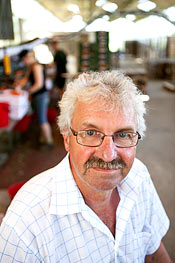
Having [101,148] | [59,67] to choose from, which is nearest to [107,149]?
[101,148]

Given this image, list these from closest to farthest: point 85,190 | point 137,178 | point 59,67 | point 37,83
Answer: point 85,190
point 137,178
point 37,83
point 59,67

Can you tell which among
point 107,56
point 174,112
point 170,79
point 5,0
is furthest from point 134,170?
point 170,79

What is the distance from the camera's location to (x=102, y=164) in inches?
45.2

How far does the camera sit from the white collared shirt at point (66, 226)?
110cm

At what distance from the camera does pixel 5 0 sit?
2.79 meters

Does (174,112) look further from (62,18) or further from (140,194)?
(62,18)

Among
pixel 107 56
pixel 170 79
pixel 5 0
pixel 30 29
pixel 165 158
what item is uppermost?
pixel 30 29

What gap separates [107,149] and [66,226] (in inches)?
14.9

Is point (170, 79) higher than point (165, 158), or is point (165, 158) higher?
point (170, 79)

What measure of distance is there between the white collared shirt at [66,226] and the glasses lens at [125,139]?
0.95 ft

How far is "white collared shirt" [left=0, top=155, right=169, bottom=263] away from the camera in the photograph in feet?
3.62

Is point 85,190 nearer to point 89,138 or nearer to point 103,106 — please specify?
point 89,138

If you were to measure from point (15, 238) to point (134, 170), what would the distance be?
724mm

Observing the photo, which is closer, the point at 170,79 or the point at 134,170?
the point at 134,170
